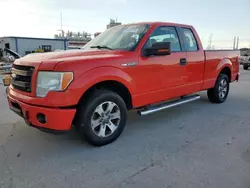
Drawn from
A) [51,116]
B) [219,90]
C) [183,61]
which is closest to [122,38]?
[183,61]

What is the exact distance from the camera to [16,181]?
8.46ft

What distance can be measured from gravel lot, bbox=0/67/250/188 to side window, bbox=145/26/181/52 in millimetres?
1520

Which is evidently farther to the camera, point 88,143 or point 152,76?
point 152,76

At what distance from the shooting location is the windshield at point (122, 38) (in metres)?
4.00

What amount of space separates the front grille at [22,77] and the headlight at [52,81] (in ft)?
0.77

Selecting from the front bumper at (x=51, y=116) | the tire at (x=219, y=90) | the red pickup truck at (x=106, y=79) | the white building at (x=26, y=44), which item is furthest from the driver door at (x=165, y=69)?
the white building at (x=26, y=44)

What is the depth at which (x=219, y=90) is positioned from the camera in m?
6.16

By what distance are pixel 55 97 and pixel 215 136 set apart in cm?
267

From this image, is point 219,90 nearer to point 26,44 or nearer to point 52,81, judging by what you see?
point 52,81

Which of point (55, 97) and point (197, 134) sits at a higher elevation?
point (55, 97)

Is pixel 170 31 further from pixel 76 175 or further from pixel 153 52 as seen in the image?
pixel 76 175

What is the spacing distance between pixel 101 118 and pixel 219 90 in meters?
3.94

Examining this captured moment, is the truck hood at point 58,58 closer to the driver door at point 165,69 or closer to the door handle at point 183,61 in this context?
the driver door at point 165,69

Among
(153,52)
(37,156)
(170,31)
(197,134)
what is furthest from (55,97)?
(170,31)
